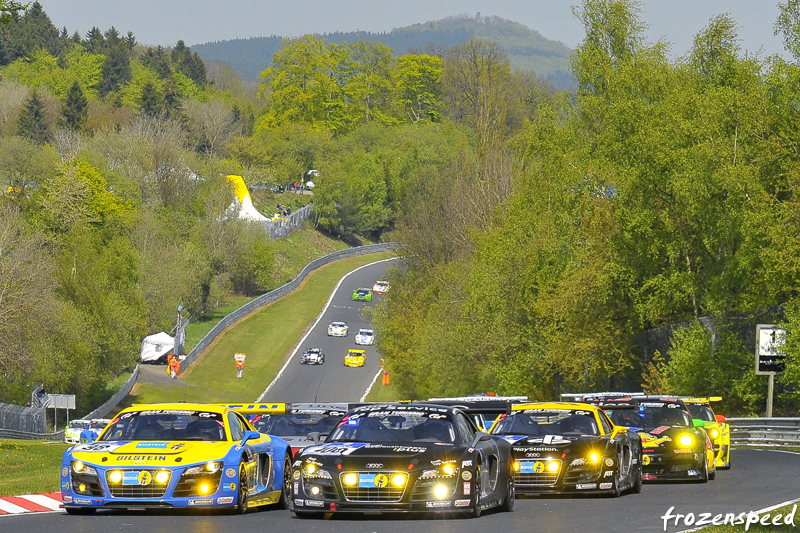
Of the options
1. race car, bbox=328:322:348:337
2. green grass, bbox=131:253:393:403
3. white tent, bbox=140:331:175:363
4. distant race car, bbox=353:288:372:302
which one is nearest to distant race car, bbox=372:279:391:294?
distant race car, bbox=353:288:372:302

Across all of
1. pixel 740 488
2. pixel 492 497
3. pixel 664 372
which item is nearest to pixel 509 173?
pixel 664 372

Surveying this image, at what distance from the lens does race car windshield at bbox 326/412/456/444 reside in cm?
1416

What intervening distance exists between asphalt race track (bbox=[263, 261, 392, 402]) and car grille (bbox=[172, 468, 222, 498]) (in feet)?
181

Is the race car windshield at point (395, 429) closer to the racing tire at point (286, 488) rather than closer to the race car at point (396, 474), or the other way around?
the race car at point (396, 474)

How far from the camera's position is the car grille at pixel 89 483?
13.8 m

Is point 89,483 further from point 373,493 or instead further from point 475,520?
point 475,520

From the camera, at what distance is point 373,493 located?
522 inches

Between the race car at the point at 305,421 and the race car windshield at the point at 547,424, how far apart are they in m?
3.72

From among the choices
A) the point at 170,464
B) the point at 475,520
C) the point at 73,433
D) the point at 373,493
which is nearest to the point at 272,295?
the point at 73,433

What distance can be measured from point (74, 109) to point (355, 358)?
69223 millimetres

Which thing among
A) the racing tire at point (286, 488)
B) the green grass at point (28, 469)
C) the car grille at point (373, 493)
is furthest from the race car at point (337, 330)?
the car grille at point (373, 493)

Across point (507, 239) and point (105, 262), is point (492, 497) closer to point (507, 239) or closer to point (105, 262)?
point (507, 239)

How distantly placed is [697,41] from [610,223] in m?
9.52

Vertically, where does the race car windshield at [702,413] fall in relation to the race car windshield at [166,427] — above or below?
below
